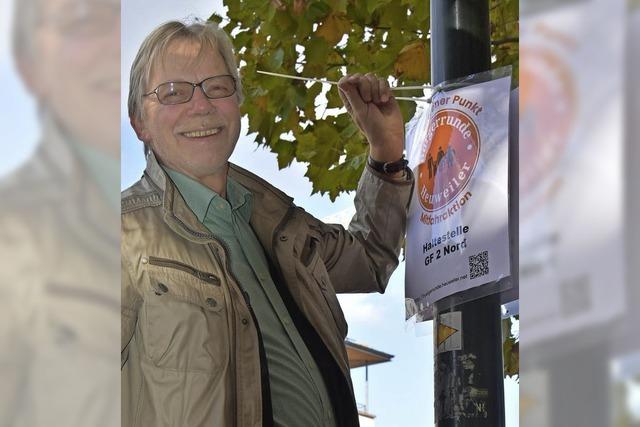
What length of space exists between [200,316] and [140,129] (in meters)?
0.51

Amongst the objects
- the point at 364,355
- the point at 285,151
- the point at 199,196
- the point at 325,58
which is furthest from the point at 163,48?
the point at 364,355

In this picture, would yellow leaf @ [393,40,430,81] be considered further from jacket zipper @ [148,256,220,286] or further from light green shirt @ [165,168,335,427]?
jacket zipper @ [148,256,220,286]

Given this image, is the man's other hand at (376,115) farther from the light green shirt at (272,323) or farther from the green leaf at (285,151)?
the green leaf at (285,151)

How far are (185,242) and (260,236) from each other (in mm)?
226

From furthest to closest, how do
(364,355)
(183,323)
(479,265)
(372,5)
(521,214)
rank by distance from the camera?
(364,355), (372,5), (479,265), (183,323), (521,214)

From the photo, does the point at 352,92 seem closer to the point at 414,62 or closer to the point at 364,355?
the point at 414,62

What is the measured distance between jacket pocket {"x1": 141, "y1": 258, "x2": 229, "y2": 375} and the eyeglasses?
0.41 meters

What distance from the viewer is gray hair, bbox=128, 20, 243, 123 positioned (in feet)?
8.26

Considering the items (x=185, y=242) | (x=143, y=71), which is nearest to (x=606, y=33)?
(x=185, y=242)

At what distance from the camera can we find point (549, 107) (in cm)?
75

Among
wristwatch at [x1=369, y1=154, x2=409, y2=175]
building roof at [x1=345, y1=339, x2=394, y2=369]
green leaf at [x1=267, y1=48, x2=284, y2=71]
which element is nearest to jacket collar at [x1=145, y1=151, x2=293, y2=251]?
wristwatch at [x1=369, y1=154, x2=409, y2=175]

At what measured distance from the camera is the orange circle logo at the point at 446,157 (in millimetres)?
2768

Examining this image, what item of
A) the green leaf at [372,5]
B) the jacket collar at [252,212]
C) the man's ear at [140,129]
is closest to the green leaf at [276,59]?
the green leaf at [372,5]

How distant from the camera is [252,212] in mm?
2586
